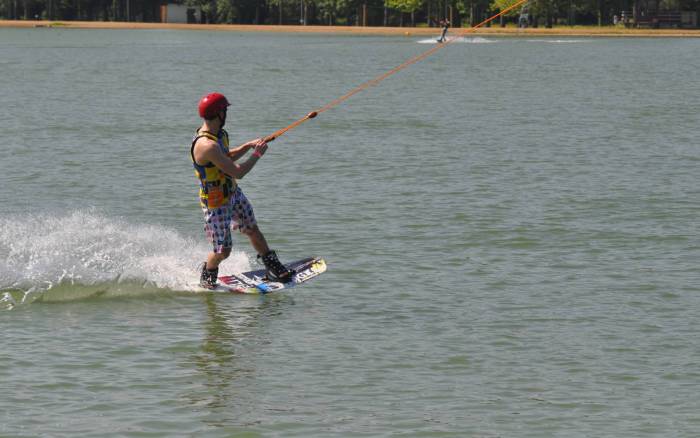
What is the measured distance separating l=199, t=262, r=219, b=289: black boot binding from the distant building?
5893 inches

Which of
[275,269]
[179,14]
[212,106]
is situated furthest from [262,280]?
[179,14]

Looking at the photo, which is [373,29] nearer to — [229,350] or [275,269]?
[275,269]

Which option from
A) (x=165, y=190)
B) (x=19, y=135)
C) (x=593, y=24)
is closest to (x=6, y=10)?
(x=593, y=24)

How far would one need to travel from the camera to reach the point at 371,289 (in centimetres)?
1464

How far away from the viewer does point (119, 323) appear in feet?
42.2

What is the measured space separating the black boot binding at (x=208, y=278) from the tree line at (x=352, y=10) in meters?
111

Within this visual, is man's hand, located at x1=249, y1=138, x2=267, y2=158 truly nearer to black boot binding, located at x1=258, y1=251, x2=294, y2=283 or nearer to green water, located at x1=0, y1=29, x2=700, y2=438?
black boot binding, located at x1=258, y1=251, x2=294, y2=283

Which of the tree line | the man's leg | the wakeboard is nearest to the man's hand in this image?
the man's leg

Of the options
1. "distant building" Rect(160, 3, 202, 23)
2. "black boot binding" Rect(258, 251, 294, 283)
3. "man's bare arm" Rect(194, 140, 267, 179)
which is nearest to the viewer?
"man's bare arm" Rect(194, 140, 267, 179)

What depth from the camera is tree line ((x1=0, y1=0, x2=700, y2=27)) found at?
12938 centimetres

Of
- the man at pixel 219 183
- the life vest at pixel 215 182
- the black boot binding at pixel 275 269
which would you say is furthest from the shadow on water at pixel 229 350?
the life vest at pixel 215 182

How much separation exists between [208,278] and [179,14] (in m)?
151

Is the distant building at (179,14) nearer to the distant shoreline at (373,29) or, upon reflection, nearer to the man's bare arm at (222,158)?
the distant shoreline at (373,29)

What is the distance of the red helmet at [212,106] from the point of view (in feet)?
39.9
